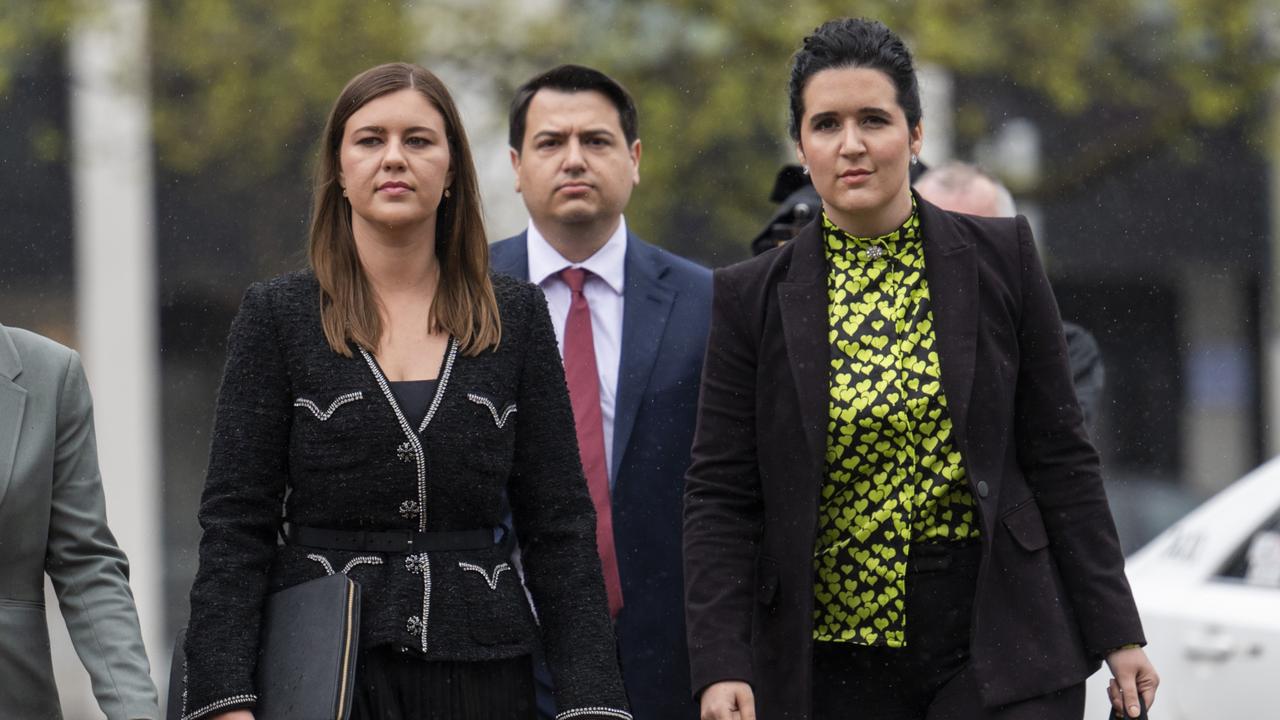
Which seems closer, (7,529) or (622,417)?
(7,529)

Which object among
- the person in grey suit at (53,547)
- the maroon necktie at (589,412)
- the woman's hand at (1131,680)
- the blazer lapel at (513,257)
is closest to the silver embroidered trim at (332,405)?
the person in grey suit at (53,547)

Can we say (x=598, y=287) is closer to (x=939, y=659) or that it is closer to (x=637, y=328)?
(x=637, y=328)

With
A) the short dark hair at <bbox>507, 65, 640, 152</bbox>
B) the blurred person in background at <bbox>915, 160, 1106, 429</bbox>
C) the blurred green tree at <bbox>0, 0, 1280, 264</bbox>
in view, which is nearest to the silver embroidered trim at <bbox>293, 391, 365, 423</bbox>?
the short dark hair at <bbox>507, 65, 640, 152</bbox>

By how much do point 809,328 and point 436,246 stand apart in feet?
2.65

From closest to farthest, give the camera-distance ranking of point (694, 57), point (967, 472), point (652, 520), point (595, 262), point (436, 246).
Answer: point (967, 472)
point (436, 246)
point (652, 520)
point (595, 262)
point (694, 57)

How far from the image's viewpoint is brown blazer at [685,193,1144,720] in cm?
430

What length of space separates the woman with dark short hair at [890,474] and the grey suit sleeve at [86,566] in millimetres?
1167

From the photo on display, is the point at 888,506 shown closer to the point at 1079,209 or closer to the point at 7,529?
the point at 7,529

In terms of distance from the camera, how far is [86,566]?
4.03m

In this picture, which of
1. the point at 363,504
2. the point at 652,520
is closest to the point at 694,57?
the point at 652,520

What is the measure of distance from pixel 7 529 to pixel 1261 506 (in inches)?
190

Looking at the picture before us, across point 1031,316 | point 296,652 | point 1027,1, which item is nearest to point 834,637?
point 1031,316

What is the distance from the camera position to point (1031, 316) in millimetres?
4449

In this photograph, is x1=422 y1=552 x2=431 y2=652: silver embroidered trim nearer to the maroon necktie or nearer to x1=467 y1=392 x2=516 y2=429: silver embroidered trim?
x1=467 y1=392 x2=516 y2=429: silver embroidered trim
